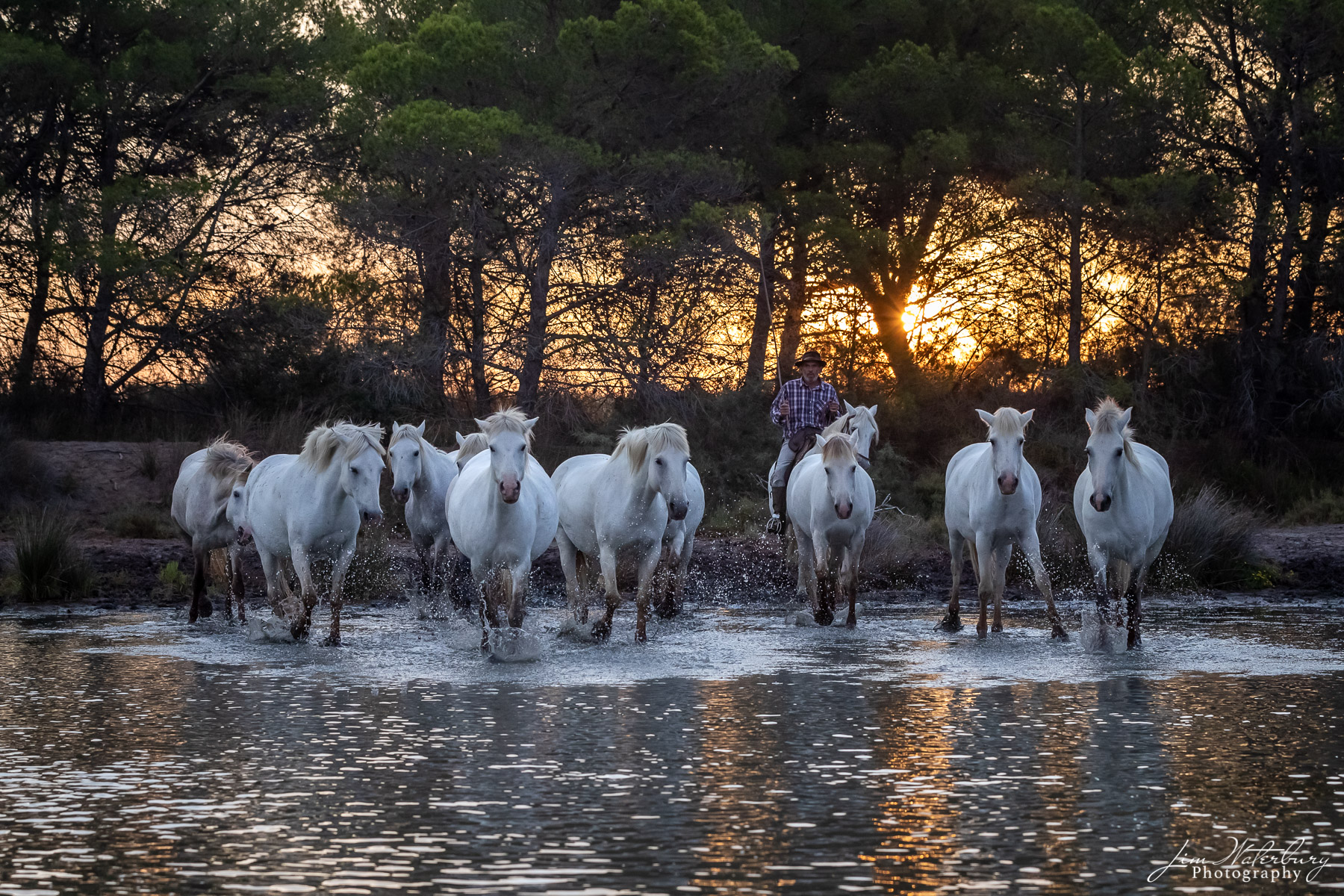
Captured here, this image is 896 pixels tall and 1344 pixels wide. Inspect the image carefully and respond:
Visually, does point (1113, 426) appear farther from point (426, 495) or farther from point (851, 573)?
point (426, 495)

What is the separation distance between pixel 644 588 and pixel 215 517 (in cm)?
391

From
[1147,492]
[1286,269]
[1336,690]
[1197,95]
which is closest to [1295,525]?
[1286,269]

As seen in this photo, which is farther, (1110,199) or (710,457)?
(1110,199)

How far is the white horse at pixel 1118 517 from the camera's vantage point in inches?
442

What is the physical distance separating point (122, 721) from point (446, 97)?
64.7 ft

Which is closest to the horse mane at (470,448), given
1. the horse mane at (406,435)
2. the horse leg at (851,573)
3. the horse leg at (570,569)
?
the horse mane at (406,435)

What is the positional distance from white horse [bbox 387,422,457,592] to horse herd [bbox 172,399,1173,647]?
2 cm

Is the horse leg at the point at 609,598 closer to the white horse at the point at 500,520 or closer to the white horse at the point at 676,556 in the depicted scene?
the white horse at the point at 500,520

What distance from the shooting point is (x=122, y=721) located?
8.05m

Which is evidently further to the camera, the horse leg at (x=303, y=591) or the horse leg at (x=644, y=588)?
the horse leg at (x=644, y=588)

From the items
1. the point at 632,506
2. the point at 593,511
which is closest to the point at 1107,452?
the point at 632,506

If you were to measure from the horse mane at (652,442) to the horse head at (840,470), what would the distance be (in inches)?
53.8

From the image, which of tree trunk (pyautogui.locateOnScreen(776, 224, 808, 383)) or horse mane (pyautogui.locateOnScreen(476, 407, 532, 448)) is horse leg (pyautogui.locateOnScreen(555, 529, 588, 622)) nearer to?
horse mane (pyautogui.locateOnScreen(476, 407, 532, 448))

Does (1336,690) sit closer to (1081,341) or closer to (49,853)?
(49,853)
